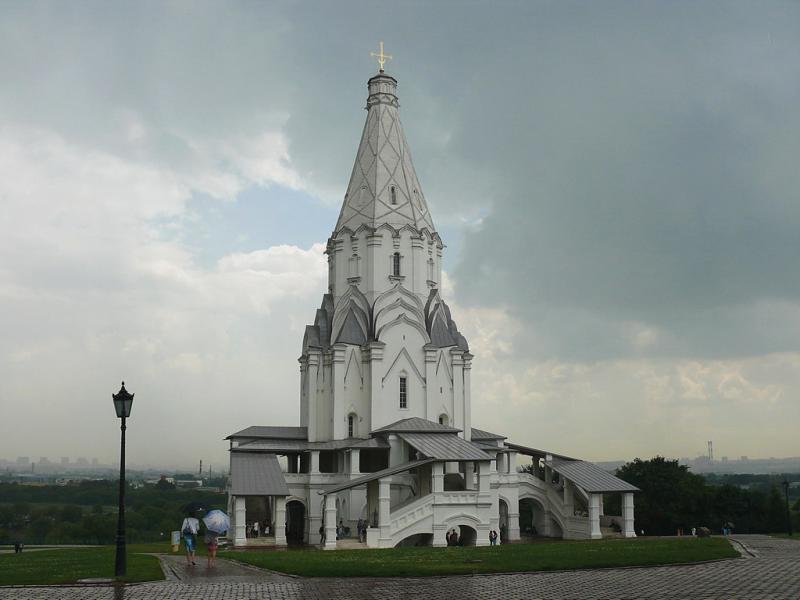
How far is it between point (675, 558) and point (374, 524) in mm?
16412

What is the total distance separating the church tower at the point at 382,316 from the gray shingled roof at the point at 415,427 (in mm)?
1858

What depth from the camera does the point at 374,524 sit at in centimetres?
3572

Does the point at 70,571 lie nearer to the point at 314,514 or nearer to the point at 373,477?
the point at 373,477

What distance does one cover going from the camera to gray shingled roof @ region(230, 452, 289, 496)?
36.5 meters

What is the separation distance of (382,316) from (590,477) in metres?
13.2

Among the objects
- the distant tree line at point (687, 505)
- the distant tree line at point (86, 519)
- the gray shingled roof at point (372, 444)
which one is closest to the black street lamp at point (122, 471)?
the gray shingled roof at point (372, 444)

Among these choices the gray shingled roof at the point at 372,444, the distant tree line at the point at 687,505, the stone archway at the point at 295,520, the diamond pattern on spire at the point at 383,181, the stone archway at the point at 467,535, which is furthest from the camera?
the distant tree line at the point at 687,505

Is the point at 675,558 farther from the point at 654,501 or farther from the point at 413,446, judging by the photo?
the point at 654,501

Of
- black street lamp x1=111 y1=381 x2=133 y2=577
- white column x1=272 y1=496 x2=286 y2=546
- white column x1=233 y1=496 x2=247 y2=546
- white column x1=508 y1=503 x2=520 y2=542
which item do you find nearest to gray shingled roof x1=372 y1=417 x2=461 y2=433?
white column x1=508 y1=503 x2=520 y2=542

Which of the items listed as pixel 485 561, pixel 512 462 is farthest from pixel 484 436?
pixel 485 561

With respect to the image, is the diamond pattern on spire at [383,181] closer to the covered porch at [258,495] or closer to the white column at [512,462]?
the white column at [512,462]

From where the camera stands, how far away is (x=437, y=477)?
35.6 metres

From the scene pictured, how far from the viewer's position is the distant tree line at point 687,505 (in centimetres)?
4897

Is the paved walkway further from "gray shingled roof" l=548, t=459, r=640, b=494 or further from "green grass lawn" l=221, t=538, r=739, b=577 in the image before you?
"gray shingled roof" l=548, t=459, r=640, b=494
